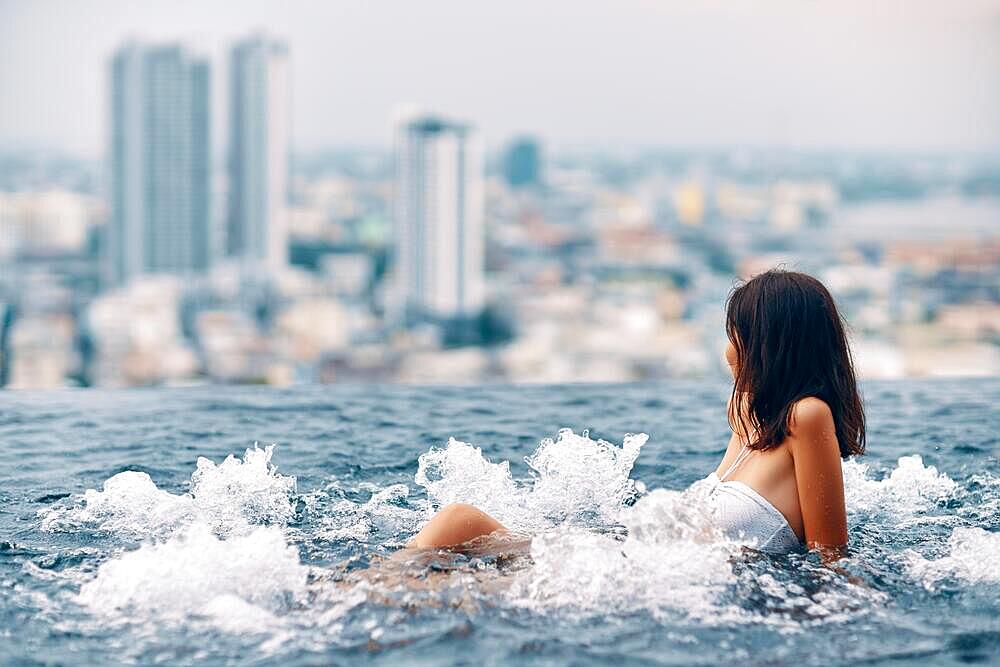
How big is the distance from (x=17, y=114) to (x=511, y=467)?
35472mm

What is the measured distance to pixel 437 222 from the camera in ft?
134

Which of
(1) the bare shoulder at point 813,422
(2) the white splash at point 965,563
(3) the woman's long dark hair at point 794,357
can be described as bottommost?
(2) the white splash at point 965,563

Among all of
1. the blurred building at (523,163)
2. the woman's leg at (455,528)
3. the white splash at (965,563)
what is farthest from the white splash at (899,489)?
the blurred building at (523,163)

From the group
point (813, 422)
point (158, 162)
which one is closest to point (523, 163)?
point (158, 162)

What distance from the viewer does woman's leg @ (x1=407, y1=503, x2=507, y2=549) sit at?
8.77 ft

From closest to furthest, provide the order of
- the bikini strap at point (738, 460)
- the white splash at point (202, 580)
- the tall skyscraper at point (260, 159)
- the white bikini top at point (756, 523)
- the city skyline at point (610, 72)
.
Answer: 1. the white splash at point (202, 580)
2. the white bikini top at point (756, 523)
3. the bikini strap at point (738, 460)
4. the city skyline at point (610, 72)
5. the tall skyscraper at point (260, 159)

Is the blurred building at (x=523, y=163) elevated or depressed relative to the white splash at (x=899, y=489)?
elevated

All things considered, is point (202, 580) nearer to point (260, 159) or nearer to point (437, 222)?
point (437, 222)

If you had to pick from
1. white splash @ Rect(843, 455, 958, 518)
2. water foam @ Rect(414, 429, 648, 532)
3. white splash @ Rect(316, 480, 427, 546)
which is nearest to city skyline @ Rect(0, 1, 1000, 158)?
white splash @ Rect(843, 455, 958, 518)

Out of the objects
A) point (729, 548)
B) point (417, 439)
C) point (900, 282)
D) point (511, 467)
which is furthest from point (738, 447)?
point (900, 282)

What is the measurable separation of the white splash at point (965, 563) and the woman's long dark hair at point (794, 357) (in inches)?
12.7

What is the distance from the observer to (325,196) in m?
37.2

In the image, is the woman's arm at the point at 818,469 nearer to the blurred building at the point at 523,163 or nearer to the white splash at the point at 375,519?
the white splash at the point at 375,519

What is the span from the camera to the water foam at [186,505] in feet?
10.2
